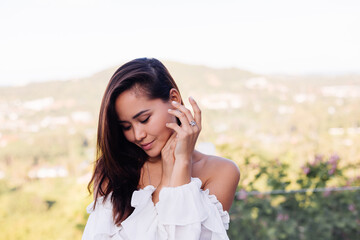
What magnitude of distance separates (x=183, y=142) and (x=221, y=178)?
229 mm

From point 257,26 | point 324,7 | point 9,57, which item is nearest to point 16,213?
point 9,57

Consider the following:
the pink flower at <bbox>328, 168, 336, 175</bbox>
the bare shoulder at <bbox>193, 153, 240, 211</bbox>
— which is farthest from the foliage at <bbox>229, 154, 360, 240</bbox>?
the bare shoulder at <bbox>193, 153, 240, 211</bbox>

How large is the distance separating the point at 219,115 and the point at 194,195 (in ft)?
9.81

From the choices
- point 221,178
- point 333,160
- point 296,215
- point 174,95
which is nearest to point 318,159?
point 333,160

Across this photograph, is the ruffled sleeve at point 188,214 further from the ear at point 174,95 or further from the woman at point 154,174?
the ear at point 174,95

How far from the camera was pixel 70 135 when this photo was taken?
12.3ft

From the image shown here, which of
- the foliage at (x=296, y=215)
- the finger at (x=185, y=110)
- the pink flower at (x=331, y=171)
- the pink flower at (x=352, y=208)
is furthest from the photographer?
the pink flower at (x=331, y=171)

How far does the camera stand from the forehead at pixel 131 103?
115 cm

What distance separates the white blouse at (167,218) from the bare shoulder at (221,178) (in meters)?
0.05

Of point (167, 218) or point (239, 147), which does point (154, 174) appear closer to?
point (167, 218)

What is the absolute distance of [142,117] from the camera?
1.15 metres

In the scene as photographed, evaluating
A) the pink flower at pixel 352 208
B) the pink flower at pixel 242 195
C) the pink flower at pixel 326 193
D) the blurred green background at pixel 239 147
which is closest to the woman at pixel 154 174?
the blurred green background at pixel 239 147

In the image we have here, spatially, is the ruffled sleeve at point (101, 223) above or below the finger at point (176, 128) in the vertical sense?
below

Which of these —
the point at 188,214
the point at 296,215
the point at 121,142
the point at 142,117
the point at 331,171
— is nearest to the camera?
the point at 188,214
